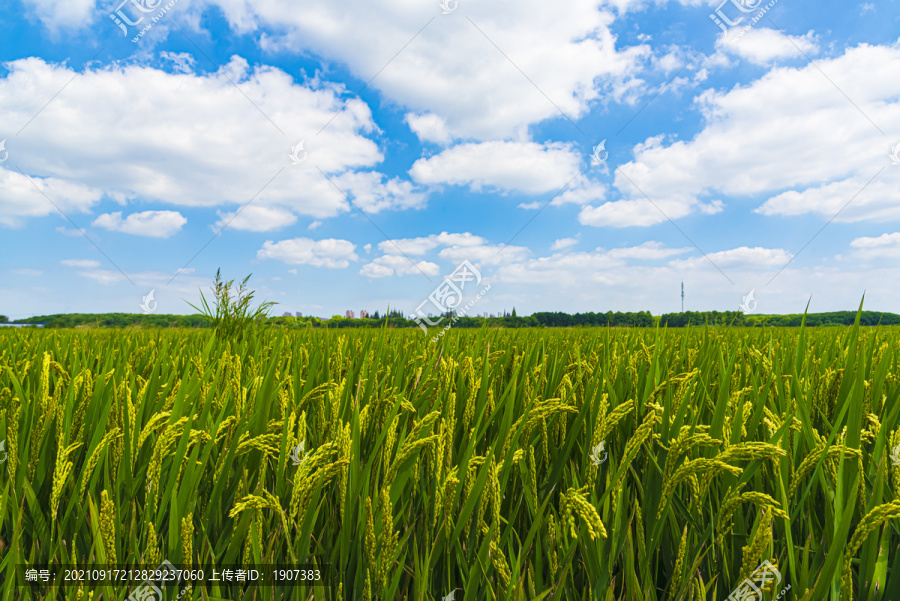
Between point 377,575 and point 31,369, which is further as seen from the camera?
point 31,369

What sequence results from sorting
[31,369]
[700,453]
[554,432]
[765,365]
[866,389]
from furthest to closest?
1. [31,369]
2. [765,365]
3. [866,389]
4. [554,432]
5. [700,453]

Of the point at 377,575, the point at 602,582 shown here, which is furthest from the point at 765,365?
the point at 377,575

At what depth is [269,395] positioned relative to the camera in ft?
4.06

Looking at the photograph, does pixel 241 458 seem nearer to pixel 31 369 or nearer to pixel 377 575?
pixel 377 575

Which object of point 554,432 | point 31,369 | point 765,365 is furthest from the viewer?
point 31,369

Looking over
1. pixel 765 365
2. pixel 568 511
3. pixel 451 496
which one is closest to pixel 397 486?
pixel 451 496

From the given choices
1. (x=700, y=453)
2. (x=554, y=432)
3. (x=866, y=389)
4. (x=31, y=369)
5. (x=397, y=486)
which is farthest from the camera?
(x=31, y=369)

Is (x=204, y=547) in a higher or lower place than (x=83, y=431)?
lower

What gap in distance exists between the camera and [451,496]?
0.84 m

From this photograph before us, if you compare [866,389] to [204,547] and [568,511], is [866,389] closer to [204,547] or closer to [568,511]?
[568,511]

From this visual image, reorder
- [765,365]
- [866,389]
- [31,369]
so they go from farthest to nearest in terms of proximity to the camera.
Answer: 1. [31,369]
2. [765,365]
3. [866,389]

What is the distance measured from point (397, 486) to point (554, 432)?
0.54m

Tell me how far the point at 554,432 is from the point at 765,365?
1126mm

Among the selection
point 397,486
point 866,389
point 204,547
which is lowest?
point 204,547
